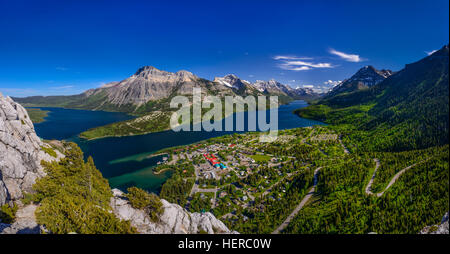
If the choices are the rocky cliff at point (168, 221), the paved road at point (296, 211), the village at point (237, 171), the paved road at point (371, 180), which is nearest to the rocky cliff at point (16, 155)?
the rocky cliff at point (168, 221)

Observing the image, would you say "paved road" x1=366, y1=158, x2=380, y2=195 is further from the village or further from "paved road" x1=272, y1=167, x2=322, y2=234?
the village

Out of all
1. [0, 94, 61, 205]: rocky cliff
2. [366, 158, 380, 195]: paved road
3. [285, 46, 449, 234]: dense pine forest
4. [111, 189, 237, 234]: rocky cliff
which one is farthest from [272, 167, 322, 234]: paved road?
[0, 94, 61, 205]: rocky cliff

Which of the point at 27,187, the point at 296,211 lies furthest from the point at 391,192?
the point at 27,187

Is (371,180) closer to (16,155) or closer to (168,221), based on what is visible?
(168,221)

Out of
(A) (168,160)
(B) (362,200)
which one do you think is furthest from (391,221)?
(A) (168,160)

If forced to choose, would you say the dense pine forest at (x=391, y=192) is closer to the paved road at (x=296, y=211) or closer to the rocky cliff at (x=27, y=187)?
the paved road at (x=296, y=211)

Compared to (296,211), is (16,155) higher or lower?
higher

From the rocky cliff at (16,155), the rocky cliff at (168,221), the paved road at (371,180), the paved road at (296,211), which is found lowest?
the paved road at (296,211)

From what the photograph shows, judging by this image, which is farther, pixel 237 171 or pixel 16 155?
pixel 237 171
